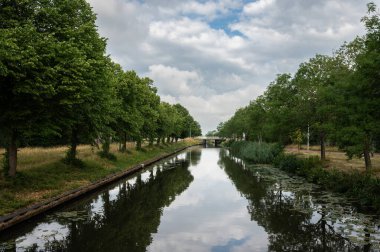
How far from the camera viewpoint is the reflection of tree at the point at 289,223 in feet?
44.4

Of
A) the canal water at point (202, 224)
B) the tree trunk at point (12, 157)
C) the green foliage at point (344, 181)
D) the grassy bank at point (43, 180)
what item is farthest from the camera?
the tree trunk at point (12, 157)

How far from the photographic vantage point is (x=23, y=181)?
20859mm

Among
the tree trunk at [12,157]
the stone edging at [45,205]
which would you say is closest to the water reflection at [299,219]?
the stone edging at [45,205]

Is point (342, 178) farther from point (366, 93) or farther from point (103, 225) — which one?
point (103, 225)

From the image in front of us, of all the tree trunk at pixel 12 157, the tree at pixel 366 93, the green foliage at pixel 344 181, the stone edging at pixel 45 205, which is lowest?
the stone edging at pixel 45 205

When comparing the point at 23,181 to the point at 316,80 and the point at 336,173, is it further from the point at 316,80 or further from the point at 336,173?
the point at 316,80

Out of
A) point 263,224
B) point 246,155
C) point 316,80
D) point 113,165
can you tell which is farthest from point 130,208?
point 246,155

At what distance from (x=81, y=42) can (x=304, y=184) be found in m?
20.1

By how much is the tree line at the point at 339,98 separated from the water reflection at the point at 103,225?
12.5 metres

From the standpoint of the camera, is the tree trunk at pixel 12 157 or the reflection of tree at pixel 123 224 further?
the tree trunk at pixel 12 157

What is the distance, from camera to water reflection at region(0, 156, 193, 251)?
43.1 feet

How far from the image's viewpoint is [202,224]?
57.0 feet

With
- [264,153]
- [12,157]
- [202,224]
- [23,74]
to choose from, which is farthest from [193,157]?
[23,74]

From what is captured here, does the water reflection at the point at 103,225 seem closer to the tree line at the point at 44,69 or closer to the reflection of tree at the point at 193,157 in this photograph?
the tree line at the point at 44,69
